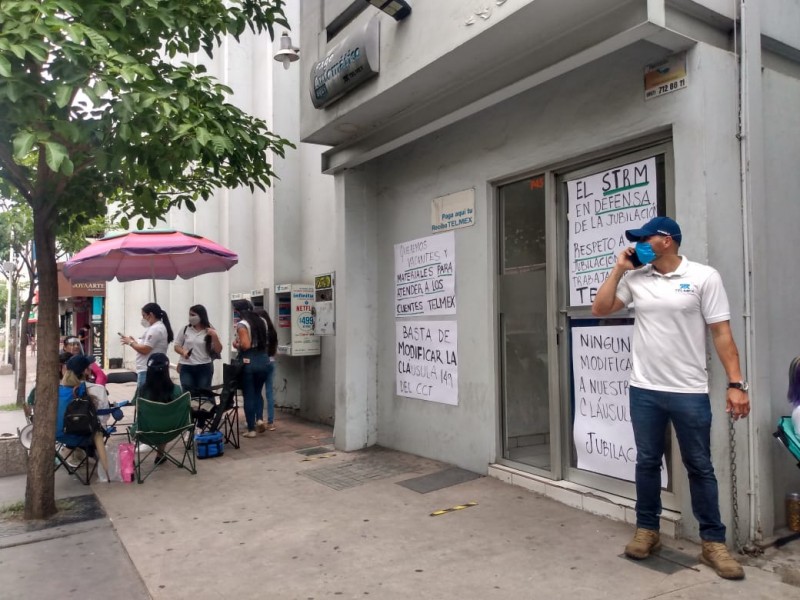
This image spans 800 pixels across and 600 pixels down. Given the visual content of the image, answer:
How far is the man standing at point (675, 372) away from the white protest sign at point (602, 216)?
0.74 metres

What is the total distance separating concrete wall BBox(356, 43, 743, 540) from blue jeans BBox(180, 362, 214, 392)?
2.39m

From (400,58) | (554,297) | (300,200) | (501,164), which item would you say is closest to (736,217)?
(554,297)

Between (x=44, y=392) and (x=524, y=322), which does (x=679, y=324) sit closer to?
(x=524, y=322)

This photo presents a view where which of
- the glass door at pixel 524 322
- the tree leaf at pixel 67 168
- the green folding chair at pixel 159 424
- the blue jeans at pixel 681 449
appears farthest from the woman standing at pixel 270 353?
the blue jeans at pixel 681 449

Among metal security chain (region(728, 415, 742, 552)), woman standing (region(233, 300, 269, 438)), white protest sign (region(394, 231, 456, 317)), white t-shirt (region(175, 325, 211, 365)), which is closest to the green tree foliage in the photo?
white protest sign (region(394, 231, 456, 317))

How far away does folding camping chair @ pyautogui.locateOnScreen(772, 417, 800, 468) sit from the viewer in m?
3.58

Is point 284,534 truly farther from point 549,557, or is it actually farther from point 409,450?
point 409,450

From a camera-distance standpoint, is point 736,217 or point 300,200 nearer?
point 736,217

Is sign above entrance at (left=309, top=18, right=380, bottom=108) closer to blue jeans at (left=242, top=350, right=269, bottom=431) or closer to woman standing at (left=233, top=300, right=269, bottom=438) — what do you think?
woman standing at (left=233, top=300, right=269, bottom=438)

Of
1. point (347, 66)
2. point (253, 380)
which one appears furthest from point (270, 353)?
point (347, 66)

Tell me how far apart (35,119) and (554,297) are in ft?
13.2

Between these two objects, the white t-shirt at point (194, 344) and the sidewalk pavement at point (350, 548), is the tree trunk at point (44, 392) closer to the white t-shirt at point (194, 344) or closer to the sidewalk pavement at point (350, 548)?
the sidewalk pavement at point (350, 548)

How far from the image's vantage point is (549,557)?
394 cm

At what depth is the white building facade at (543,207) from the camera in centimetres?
391
